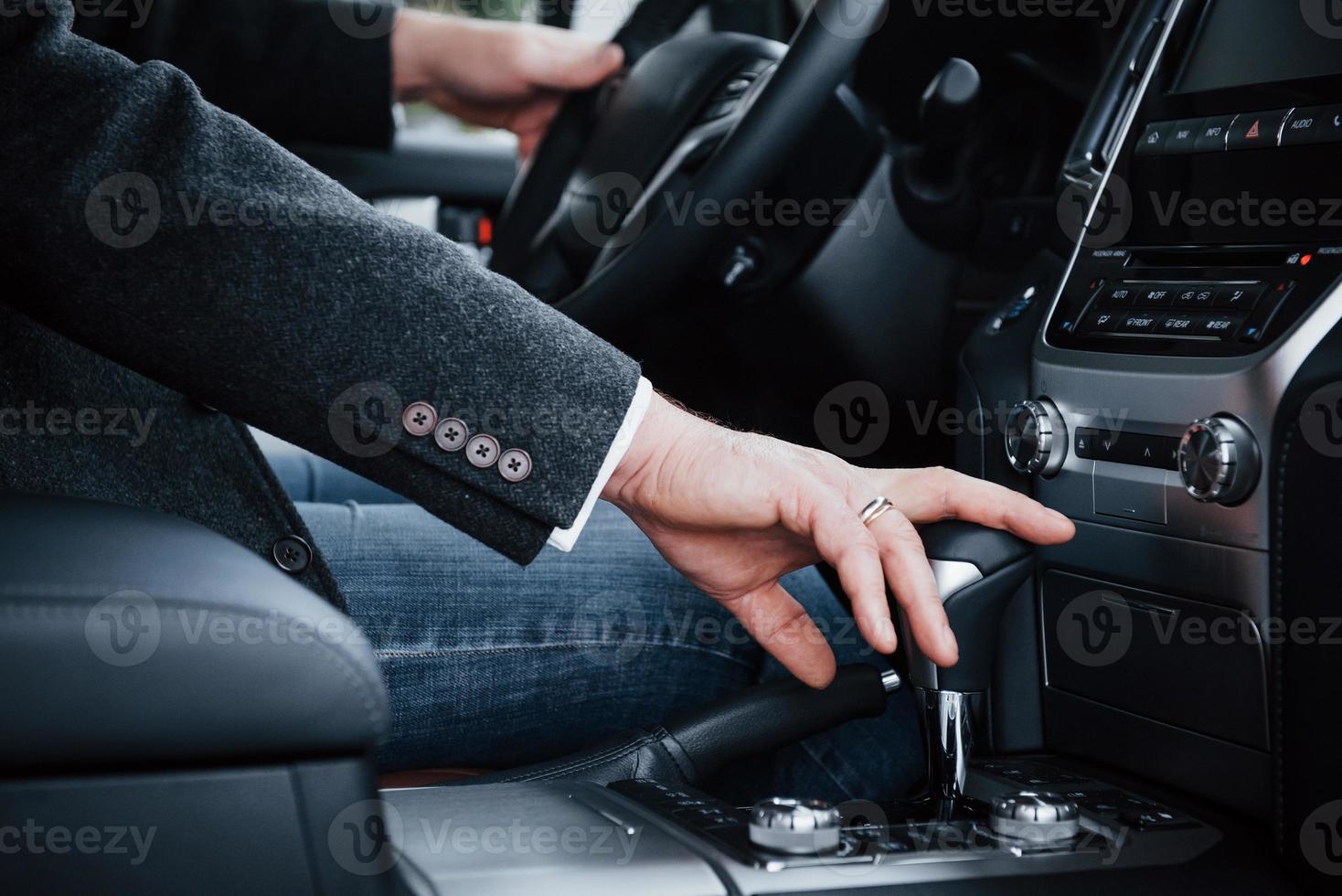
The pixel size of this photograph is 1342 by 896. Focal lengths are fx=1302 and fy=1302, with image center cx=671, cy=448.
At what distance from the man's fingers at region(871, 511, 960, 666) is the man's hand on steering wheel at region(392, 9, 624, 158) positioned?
0.84 metres

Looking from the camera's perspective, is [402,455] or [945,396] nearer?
[402,455]

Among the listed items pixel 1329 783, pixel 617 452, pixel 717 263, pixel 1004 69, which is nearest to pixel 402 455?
pixel 617 452

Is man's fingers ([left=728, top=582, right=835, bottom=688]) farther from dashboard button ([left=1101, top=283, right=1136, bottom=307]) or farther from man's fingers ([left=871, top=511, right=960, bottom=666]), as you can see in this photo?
dashboard button ([left=1101, top=283, right=1136, bottom=307])

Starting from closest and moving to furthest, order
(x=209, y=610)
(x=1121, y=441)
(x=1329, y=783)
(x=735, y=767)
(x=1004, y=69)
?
(x=209, y=610), (x=1329, y=783), (x=1121, y=441), (x=735, y=767), (x=1004, y=69)

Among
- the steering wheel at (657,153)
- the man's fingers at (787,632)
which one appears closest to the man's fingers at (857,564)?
the man's fingers at (787,632)

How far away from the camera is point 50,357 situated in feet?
2.34

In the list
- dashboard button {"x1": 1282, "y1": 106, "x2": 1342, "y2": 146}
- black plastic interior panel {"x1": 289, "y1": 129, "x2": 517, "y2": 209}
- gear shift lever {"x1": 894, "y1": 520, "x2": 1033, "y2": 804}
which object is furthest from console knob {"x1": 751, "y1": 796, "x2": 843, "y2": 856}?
black plastic interior panel {"x1": 289, "y1": 129, "x2": 517, "y2": 209}

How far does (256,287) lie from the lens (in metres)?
0.58

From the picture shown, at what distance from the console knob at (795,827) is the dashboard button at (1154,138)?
1.39 feet

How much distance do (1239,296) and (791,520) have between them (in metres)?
0.25

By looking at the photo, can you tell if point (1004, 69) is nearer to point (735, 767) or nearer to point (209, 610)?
point (735, 767)

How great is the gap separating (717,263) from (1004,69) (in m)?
0.28

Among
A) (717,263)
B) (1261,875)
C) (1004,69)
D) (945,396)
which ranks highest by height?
(1004,69)

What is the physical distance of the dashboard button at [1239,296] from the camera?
64cm
